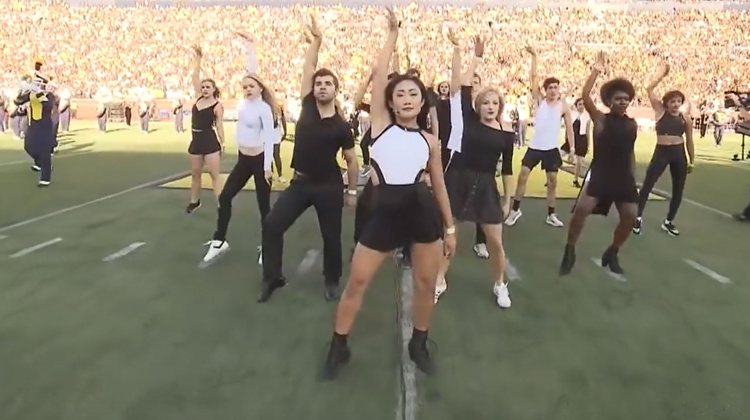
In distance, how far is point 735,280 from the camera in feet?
20.6

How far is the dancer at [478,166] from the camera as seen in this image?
5359mm

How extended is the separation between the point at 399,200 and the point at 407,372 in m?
0.97

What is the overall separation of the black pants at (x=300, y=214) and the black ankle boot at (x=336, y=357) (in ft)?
4.66

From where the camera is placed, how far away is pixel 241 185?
654cm

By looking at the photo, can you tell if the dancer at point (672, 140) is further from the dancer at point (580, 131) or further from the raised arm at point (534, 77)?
the dancer at point (580, 131)

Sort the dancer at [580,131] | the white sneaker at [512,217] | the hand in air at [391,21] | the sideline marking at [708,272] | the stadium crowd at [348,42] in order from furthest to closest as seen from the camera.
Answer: the stadium crowd at [348,42]
the dancer at [580,131]
the white sneaker at [512,217]
the sideline marking at [708,272]
the hand in air at [391,21]

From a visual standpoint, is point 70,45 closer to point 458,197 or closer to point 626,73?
point 626,73

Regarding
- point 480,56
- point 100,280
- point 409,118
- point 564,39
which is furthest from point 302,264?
point 564,39

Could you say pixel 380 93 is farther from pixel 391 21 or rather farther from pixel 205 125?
pixel 205 125

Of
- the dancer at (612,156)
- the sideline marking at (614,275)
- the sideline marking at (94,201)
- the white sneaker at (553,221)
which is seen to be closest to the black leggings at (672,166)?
the white sneaker at (553,221)

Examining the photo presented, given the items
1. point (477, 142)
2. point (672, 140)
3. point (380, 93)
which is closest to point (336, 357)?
point (380, 93)

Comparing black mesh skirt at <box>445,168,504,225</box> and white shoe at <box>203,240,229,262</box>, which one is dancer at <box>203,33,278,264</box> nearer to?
white shoe at <box>203,240,229,262</box>

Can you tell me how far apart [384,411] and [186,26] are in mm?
55073

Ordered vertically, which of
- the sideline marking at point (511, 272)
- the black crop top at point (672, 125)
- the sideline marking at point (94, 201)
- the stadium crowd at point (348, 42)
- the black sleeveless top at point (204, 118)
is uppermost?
the stadium crowd at point (348, 42)
